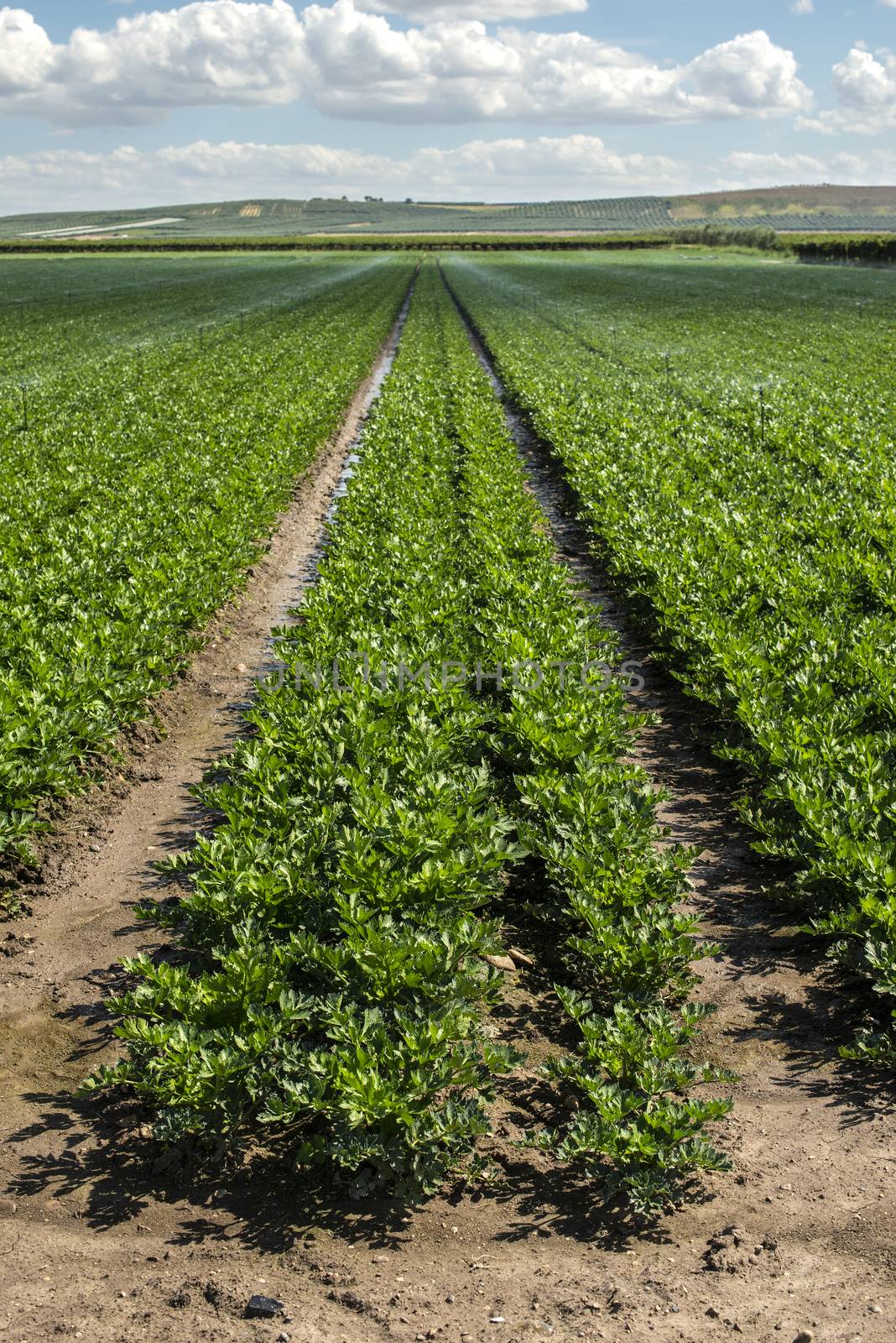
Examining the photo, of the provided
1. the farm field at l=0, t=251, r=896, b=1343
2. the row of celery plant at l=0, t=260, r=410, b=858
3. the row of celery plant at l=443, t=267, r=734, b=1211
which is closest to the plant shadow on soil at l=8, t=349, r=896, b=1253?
the farm field at l=0, t=251, r=896, b=1343

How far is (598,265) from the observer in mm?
83812

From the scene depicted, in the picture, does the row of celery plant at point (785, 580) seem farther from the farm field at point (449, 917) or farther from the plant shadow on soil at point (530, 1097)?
the plant shadow on soil at point (530, 1097)

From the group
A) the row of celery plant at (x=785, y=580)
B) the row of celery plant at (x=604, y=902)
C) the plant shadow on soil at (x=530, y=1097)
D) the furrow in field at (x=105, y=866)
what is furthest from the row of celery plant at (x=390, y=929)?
the row of celery plant at (x=785, y=580)

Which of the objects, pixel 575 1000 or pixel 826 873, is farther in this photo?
pixel 826 873

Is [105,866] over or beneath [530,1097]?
over

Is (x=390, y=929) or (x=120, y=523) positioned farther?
(x=120, y=523)

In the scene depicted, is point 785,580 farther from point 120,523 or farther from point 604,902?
point 120,523

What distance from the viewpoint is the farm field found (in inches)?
160

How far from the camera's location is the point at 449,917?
5.41 m

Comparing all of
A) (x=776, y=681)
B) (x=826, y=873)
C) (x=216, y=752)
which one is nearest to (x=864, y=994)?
(x=826, y=873)

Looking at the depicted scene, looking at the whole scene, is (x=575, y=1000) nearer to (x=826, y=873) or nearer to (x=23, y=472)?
(x=826, y=873)

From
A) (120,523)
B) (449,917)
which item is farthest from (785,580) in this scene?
(120,523)

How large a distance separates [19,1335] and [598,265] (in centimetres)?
8778

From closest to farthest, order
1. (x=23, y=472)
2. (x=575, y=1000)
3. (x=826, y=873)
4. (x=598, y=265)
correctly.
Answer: (x=575, y=1000), (x=826, y=873), (x=23, y=472), (x=598, y=265)
